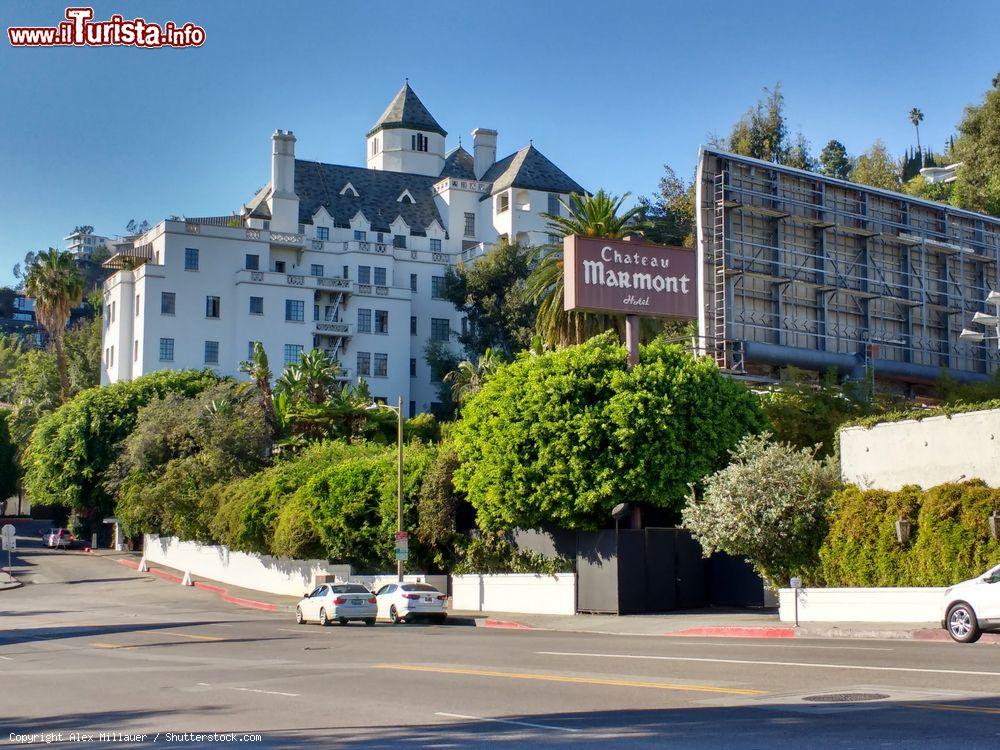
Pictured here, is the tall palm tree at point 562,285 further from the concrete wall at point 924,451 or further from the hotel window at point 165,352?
the hotel window at point 165,352

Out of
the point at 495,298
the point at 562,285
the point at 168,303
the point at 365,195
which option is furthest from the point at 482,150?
the point at 562,285

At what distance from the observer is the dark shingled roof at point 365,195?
349 ft

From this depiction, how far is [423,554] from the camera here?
4650 centimetres

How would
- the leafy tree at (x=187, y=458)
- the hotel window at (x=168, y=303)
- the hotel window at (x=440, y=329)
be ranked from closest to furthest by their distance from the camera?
the leafy tree at (x=187, y=458) < the hotel window at (x=168, y=303) < the hotel window at (x=440, y=329)

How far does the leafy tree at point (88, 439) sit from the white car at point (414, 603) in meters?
43.0

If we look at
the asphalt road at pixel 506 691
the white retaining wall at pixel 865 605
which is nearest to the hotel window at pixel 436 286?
the asphalt road at pixel 506 691

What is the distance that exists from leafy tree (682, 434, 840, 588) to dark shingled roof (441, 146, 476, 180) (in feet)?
277

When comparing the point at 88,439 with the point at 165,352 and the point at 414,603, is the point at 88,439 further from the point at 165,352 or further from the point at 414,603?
the point at 414,603

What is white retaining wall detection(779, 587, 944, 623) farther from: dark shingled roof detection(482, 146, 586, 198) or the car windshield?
dark shingled roof detection(482, 146, 586, 198)

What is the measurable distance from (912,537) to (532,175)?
8187cm

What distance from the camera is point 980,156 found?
7531cm

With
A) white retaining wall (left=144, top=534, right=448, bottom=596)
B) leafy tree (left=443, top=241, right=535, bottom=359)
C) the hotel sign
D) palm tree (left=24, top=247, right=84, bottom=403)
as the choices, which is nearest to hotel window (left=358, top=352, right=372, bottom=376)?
leafy tree (left=443, top=241, right=535, bottom=359)

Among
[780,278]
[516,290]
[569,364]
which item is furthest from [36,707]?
[516,290]

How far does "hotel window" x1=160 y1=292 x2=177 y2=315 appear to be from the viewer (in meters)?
90.8
